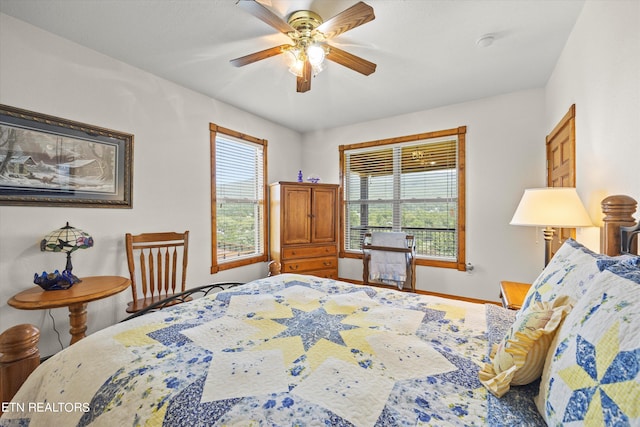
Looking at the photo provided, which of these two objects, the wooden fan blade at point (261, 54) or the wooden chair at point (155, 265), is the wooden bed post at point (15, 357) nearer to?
the wooden chair at point (155, 265)

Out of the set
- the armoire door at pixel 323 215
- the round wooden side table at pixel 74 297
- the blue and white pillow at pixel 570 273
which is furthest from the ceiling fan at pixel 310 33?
the armoire door at pixel 323 215

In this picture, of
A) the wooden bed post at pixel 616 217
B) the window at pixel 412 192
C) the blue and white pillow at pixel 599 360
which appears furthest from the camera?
the window at pixel 412 192

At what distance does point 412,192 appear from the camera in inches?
156

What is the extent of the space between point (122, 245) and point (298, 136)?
3145 mm

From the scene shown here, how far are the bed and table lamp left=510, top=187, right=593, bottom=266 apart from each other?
492 mm

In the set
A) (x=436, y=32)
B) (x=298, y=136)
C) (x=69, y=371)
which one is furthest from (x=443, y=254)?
(x=69, y=371)

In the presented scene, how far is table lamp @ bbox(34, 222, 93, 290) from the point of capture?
190 centimetres

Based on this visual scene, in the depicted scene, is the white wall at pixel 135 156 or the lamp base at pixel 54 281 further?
the white wall at pixel 135 156

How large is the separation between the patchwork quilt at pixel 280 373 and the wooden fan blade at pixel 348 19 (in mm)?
1661

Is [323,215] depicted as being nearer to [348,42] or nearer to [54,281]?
[348,42]

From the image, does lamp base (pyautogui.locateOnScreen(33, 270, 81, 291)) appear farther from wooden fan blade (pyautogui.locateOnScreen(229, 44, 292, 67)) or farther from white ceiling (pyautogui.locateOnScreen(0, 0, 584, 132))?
wooden fan blade (pyautogui.locateOnScreen(229, 44, 292, 67))

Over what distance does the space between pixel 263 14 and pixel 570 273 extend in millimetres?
1933

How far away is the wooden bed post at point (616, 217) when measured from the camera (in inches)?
45.9

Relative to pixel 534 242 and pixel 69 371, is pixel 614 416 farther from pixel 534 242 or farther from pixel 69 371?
pixel 534 242
